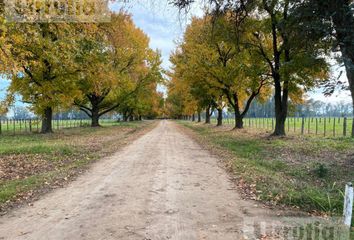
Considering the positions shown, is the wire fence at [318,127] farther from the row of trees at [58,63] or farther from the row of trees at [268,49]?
the row of trees at [58,63]

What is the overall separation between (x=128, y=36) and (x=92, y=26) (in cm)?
1582

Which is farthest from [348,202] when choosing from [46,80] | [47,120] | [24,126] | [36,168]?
[24,126]

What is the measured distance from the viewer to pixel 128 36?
111 ft

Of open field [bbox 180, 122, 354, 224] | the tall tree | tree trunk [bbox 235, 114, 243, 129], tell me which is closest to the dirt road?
open field [bbox 180, 122, 354, 224]

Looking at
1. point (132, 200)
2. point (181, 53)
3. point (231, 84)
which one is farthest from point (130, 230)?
point (181, 53)

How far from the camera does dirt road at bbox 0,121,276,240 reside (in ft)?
16.7

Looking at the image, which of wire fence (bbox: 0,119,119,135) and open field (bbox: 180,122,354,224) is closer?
open field (bbox: 180,122,354,224)

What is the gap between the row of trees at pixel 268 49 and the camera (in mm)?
8703

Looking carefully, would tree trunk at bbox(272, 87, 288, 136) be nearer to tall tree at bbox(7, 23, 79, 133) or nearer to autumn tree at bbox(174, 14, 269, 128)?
autumn tree at bbox(174, 14, 269, 128)

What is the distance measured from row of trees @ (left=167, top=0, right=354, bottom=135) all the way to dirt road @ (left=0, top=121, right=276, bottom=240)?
3719mm

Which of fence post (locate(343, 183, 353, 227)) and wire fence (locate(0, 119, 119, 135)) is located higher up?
fence post (locate(343, 183, 353, 227))

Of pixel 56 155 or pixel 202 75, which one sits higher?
pixel 202 75

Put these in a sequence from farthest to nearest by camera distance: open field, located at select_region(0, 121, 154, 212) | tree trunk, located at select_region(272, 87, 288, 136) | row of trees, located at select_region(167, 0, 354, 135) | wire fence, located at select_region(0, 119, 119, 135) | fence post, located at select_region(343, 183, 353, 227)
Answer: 1. wire fence, located at select_region(0, 119, 119, 135)
2. tree trunk, located at select_region(272, 87, 288, 136)
3. row of trees, located at select_region(167, 0, 354, 135)
4. open field, located at select_region(0, 121, 154, 212)
5. fence post, located at select_region(343, 183, 353, 227)

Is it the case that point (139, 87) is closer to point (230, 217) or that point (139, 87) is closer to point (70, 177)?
point (70, 177)
